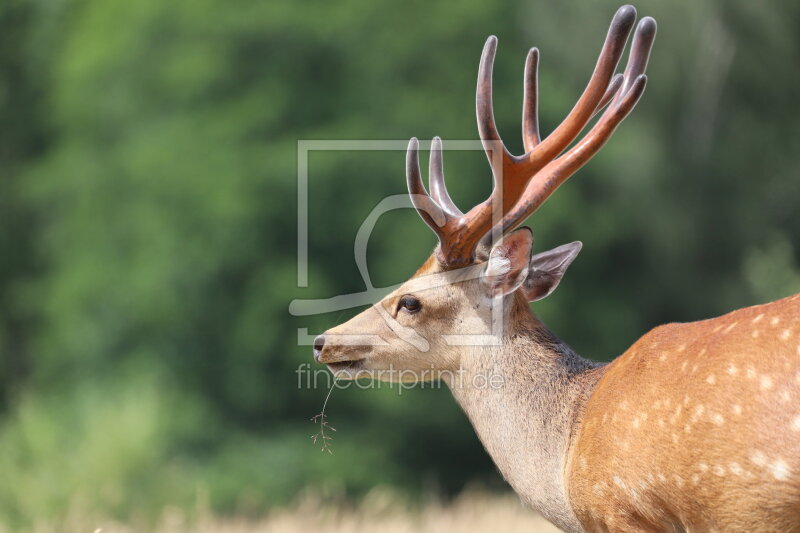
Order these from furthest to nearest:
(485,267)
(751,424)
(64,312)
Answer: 1. (64,312)
2. (485,267)
3. (751,424)

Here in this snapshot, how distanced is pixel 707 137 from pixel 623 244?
217 centimetres

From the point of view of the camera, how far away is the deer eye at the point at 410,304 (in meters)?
4.95

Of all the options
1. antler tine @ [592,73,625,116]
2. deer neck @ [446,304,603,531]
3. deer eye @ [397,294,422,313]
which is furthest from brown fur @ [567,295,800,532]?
antler tine @ [592,73,625,116]

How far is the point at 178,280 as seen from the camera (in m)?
16.4

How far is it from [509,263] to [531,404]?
643 mm

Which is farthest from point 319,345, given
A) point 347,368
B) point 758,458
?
point 758,458

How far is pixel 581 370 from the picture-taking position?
4.84m

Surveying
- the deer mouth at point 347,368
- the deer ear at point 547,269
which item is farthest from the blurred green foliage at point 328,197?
the deer mouth at point 347,368

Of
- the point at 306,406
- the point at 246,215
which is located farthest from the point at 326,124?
the point at 306,406

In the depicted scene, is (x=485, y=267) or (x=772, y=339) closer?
(x=772, y=339)

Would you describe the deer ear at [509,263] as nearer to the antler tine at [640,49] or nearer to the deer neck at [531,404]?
the deer neck at [531,404]

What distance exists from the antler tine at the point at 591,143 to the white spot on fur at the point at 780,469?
65.3 inches

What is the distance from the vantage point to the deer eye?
495 cm

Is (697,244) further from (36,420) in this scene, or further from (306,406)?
(36,420)
